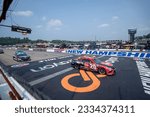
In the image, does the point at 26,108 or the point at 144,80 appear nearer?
the point at 26,108

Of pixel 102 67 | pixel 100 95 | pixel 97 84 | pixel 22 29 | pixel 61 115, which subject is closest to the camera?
pixel 61 115

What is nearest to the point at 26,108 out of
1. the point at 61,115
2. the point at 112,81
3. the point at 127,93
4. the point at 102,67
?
the point at 61,115

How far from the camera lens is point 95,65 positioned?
A: 454 inches

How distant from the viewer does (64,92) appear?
7.64 metres

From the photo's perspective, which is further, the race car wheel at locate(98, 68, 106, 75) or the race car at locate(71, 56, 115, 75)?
the race car wheel at locate(98, 68, 106, 75)

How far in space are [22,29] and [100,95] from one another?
47.4ft

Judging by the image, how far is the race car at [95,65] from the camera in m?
10.9

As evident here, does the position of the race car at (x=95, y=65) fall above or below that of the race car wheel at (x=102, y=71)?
above

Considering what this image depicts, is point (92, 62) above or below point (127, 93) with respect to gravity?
above

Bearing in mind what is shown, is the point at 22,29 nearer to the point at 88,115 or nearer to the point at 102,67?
the point at 102,67

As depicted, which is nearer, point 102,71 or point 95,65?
point 102,71

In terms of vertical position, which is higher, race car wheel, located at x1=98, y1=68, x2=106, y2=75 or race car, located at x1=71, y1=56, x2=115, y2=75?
race car, located at x1=71, y1=56, x2=115, y2=75

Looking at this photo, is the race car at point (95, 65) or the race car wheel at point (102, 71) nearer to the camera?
the race car at point (95, 65)

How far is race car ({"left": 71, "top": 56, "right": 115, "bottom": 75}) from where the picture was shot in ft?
35.7
